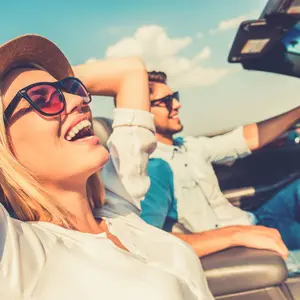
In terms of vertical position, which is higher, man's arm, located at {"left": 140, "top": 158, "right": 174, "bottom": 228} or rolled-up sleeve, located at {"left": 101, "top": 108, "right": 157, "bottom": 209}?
rolled-up sleeve, located at {"left": 101, "top": 108, "right": 157, "bottom": 209}

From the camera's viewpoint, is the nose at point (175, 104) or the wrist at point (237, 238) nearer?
the wrist at point (237, 238)

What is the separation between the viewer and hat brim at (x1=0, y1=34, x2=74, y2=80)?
1.34 metres

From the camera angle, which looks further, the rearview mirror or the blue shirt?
the blue shirt

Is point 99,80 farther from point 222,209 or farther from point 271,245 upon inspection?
point 222,209

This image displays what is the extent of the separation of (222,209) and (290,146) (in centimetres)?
85

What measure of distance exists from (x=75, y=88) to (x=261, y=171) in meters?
2.17

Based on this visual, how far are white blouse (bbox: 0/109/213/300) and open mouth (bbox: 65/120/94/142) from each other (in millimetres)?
264

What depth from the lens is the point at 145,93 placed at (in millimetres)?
1843

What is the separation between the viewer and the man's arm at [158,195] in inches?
92.5

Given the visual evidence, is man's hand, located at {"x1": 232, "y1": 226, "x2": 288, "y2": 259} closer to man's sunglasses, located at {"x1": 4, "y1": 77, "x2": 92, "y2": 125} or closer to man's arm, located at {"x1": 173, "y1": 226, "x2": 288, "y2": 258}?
man's arm, located at {"x1": 173, "y1": 226, "x2": 288, "y2": 258}

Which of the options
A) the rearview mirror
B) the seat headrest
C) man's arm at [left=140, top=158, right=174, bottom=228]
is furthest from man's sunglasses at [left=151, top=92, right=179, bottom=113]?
the seat headrest

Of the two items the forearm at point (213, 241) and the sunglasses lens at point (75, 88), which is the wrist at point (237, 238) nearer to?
the forearm at point (213, 241)

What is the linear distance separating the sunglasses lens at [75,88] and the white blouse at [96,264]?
387 millimetres

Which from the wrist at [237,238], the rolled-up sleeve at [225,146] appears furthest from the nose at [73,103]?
the rolled-up sleeve at [225,146]
